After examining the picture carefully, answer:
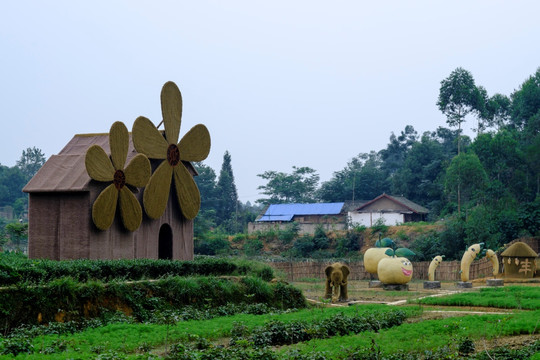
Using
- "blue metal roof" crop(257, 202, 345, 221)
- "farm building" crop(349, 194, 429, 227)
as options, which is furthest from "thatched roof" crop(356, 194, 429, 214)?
"blue metal roof" crop(257, 202, 345, 221)

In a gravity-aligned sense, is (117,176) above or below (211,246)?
above

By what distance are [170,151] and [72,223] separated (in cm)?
459

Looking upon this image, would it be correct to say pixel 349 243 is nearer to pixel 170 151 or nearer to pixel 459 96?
pixel 459 96

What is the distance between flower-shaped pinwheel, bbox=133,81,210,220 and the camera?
2077cm

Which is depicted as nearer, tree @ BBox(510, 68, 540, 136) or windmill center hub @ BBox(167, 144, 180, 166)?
windmill center hub @ BBox(167, 144, 180, 166)

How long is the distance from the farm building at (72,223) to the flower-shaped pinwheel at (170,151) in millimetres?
574

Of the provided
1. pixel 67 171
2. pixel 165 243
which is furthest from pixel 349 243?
pixel 67 171

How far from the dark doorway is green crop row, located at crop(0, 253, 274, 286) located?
339cm

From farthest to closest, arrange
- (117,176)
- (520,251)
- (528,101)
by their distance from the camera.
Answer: (528,101), (520,251), (117,176)

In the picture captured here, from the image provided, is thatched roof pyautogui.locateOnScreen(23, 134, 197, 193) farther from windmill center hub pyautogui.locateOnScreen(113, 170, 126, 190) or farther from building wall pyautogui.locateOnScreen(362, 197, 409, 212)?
building wall pyautogui.locateOnScreen(362, 197, 409, 212)

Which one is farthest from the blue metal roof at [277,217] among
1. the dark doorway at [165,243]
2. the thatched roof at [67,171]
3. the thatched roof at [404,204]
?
the thatched roof at [67,171]

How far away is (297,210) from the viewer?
5728 centimetres

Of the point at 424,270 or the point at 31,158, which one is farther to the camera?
the point at 31,158

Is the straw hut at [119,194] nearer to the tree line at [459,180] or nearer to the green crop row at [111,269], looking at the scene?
the green crop row at [111,269]
